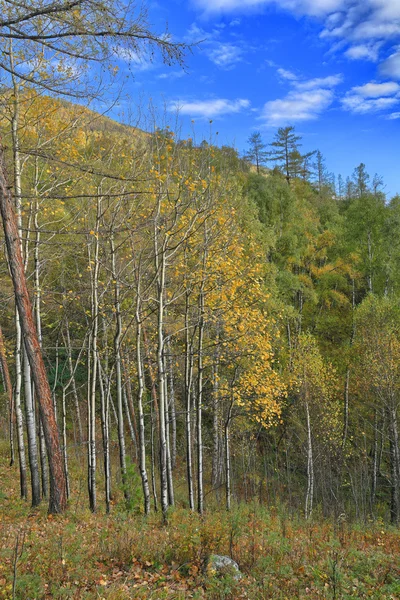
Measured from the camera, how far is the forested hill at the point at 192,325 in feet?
28.3

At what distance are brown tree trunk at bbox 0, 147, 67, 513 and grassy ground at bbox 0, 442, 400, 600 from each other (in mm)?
852

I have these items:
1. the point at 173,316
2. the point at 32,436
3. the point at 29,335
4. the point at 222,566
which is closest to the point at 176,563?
the point at 222,566

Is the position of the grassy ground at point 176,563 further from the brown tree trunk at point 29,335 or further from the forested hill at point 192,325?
the forested hill at point 192,325

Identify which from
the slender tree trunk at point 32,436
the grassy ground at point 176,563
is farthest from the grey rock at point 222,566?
the slender tree trunk at point 32,436

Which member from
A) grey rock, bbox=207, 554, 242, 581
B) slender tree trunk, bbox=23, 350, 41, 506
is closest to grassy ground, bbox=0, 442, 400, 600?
grey rock, bbox=207, 554, 242, 581

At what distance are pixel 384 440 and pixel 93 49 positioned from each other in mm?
21491

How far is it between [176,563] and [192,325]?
503 cm

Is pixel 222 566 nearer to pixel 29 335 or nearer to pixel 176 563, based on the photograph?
pixel 176 563

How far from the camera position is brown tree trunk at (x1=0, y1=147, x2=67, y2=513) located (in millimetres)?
6543

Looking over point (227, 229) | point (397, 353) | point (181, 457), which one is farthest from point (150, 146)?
point (181, 457)

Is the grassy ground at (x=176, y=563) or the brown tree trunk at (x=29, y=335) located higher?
the brown tree trunk at (x=29, y=335)

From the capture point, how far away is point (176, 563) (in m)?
5.39

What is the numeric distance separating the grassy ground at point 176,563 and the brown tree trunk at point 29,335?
85cm

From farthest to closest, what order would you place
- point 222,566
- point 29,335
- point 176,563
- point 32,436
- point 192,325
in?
1. point 192,325
2. point 32,436
3. point 29,335
4. point 176,563
5. point 222,566
